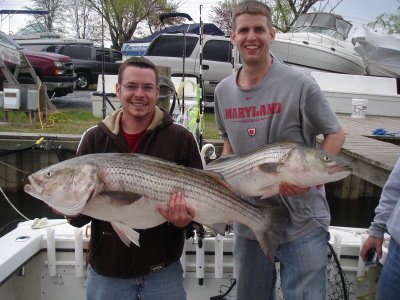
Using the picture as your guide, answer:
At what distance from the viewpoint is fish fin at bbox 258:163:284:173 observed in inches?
90.1

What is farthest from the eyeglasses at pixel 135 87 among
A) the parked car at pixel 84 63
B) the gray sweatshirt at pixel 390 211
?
the parked car at pixel 84 63

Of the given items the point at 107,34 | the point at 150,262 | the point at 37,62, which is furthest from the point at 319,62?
the point at 107,34

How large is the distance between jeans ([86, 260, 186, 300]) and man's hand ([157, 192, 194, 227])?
467 mm

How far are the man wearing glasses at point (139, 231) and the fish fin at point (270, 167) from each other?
0.43 meters

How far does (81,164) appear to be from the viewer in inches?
83.4

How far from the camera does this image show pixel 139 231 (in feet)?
7.96

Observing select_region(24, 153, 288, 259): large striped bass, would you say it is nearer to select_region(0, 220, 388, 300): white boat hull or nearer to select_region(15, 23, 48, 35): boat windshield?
select_region(0, 220, 388, 300): white boat hull

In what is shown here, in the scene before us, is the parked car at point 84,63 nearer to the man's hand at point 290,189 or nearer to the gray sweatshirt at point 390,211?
the gray sweatshirt at point 390,211

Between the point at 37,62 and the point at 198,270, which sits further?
the point at 37,62

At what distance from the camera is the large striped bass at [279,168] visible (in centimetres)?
221

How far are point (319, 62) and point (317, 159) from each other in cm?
1377

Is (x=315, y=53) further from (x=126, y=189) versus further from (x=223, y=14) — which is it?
(x=223, y=14)

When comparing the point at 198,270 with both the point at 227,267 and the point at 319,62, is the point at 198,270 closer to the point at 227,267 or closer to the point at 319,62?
the point at 227,267

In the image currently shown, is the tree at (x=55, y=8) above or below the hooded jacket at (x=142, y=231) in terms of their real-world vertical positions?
above
